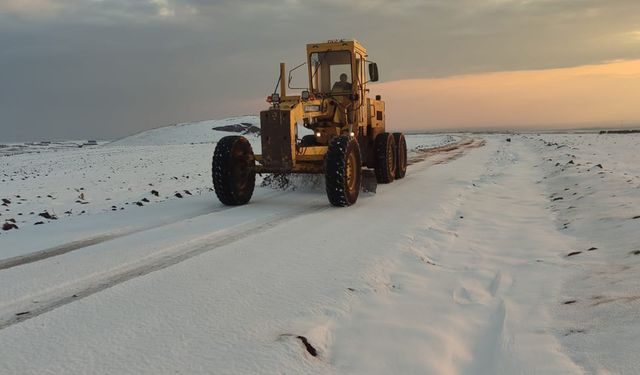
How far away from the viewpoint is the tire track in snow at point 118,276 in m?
3.61

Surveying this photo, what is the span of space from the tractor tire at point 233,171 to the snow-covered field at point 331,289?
574mm

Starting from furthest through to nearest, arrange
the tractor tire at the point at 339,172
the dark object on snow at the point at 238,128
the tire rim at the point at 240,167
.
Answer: the dark object on snow at the point at 238,128, the tire rim at the point at 240,167, the tractor tire at the point at 339,172

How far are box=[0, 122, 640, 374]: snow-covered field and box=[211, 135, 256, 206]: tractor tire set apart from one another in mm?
574

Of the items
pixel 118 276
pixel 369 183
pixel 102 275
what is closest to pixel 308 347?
pixel 118 276

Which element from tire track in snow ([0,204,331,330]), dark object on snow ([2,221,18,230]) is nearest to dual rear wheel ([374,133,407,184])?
tire track in snow ([0,204,331,330])

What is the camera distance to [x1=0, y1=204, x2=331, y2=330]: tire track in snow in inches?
142

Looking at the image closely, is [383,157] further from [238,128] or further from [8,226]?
[238,128]

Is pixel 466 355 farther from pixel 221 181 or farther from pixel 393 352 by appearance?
pixel 221 181

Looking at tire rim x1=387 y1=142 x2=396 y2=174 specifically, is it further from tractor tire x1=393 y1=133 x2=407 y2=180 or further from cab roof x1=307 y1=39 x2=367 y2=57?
cab roof x1=307 y1=39 x2=367 y2=57

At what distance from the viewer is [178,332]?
10.5 feet

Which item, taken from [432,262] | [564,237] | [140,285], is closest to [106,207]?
[140,285]

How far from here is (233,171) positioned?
8727 millimetres

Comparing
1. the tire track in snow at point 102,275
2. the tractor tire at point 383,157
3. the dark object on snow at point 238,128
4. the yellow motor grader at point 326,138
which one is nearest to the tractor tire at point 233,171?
the yellow motor grader at point 326,138

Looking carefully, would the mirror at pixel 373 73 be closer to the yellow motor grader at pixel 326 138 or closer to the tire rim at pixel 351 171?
the yellow motor grader at pixel 326 138
